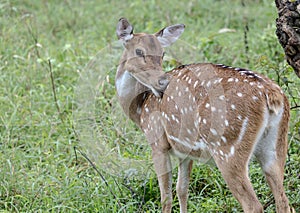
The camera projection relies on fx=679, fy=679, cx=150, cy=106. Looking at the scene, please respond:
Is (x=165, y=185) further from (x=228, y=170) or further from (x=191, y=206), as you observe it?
(x=228, y=170)

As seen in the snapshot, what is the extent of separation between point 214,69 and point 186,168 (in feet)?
3.07

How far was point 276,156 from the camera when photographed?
4383 millimetres

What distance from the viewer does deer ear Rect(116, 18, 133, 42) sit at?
5.28 m

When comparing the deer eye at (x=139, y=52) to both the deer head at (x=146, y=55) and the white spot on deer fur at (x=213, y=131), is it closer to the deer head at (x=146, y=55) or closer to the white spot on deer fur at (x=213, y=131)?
the deer head at (x=146, y=55)

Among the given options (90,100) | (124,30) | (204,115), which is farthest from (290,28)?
(90,100)

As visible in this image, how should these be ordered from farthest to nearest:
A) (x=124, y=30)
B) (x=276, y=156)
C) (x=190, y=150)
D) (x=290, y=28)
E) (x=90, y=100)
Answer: (x=90, y=100)
(x=124, y=30)
(x=190, y=150)
(x=290, y=28)
(x=276, y=156)

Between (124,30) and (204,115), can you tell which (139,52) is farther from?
(204,115)

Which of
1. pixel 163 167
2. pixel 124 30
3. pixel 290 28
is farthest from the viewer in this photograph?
pixel 124 30

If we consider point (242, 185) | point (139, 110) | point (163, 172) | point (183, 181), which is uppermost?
point (139, 110)

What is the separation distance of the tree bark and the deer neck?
3.92 feet

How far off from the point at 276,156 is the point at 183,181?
1.04 meters

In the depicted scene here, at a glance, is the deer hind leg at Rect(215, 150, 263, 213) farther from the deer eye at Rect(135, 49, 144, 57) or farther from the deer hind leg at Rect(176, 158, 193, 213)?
the deer eye at Rect(135, 49, 144, 57)

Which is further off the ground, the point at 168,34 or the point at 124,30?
the point at 124,30

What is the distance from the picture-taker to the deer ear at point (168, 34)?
5.42m
